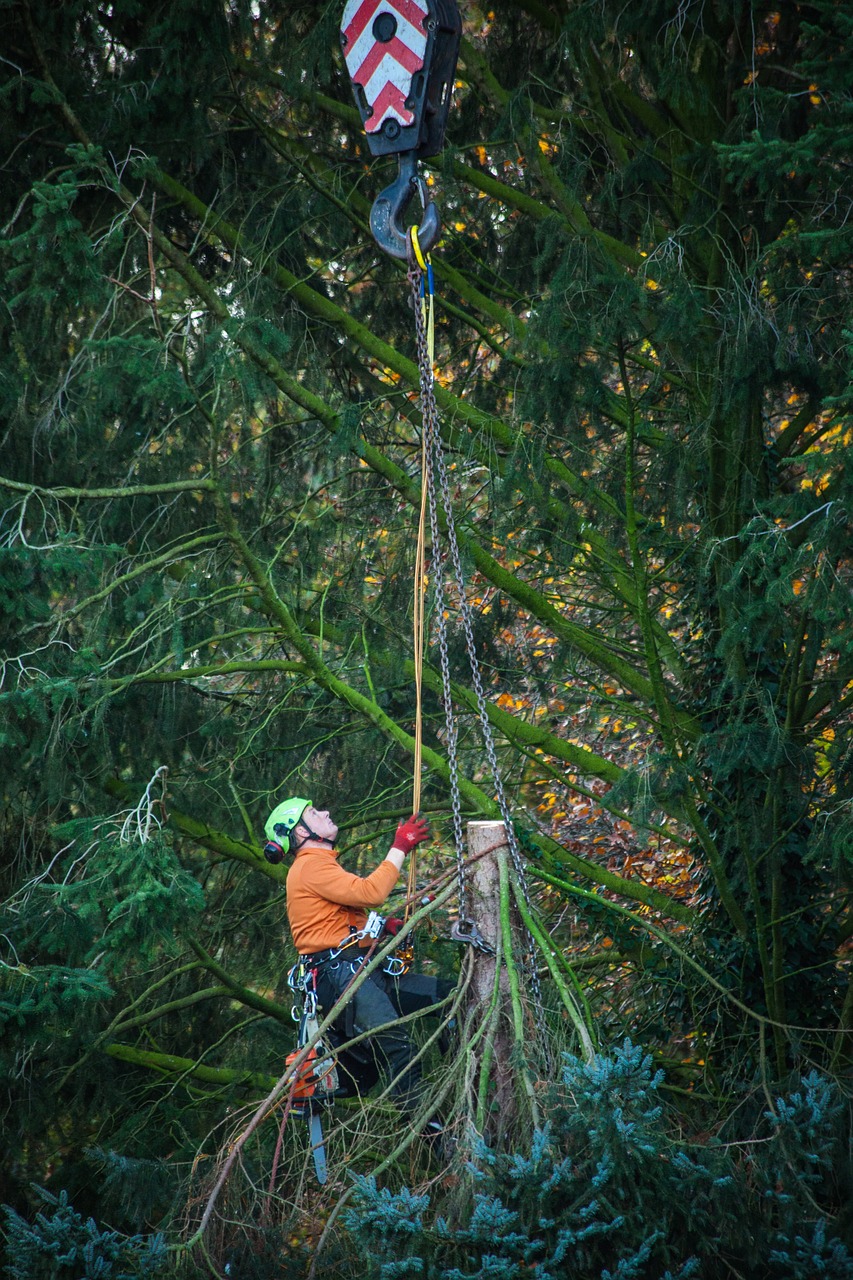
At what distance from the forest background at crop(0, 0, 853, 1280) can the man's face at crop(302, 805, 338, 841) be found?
18.9 inches

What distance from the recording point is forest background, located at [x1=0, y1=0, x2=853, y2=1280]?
367 centimetres

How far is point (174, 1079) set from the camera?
7.32m

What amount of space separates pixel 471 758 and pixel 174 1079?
2464 millimetres

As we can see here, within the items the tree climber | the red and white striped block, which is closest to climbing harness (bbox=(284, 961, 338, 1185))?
the tree climber

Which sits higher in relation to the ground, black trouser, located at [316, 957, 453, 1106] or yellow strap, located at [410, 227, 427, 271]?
yellow strap, located at [410, 227, 427, 271]

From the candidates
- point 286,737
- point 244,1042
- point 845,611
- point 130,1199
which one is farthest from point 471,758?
point 845,611

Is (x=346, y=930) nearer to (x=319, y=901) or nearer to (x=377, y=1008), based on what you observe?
(x=319, y=901)

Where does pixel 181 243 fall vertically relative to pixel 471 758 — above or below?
above

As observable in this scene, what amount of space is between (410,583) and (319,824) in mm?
2560

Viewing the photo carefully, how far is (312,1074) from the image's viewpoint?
14.4ft

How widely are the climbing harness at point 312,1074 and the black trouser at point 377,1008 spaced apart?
0.05 m

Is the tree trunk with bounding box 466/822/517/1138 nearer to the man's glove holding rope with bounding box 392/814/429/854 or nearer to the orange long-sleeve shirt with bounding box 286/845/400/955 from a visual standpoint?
the man's glove holding rope with bounding box 392/814/429/854

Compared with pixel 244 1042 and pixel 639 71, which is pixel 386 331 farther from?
pixel 244 1042

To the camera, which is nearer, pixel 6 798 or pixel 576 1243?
pixel 576 1243
